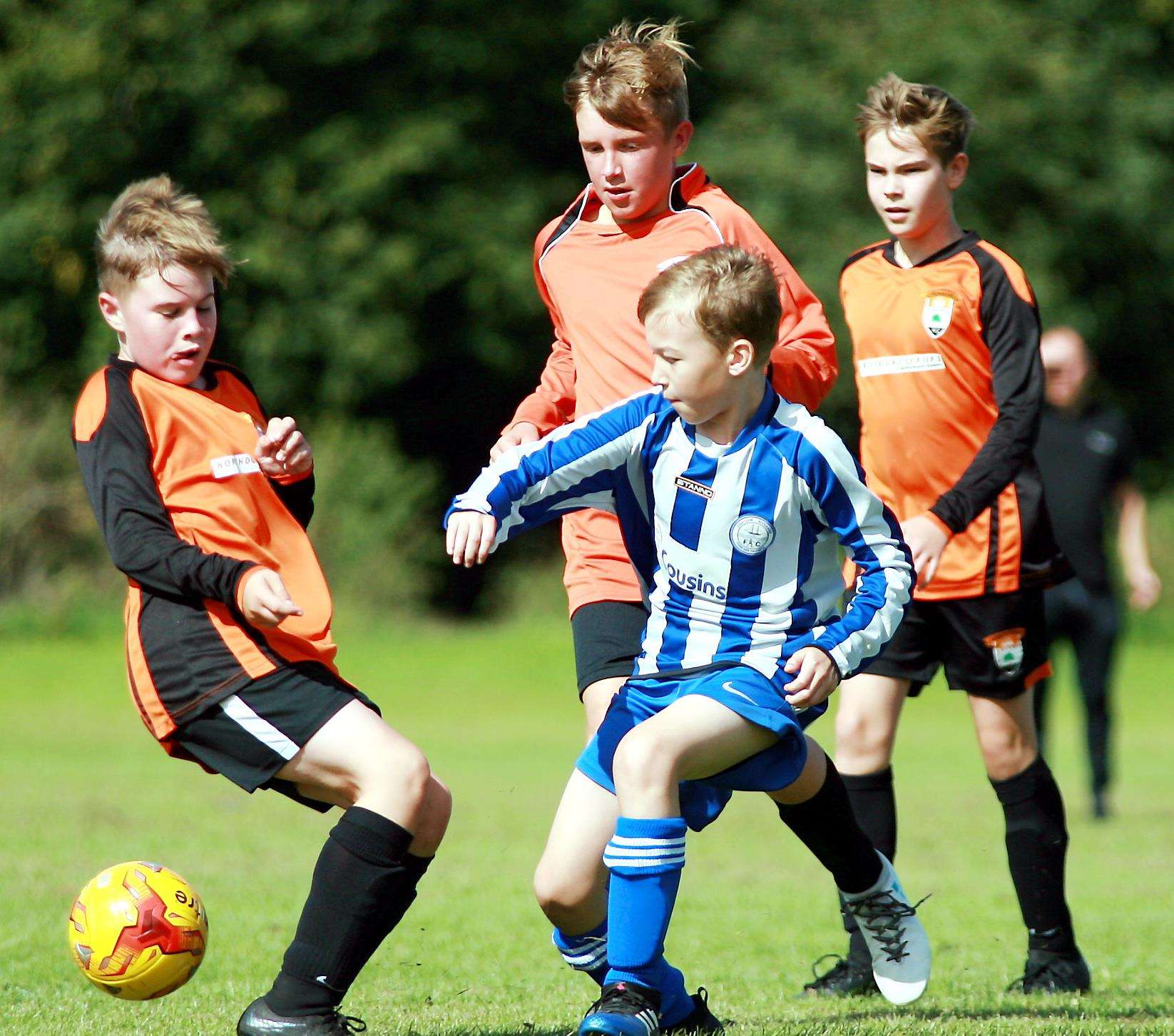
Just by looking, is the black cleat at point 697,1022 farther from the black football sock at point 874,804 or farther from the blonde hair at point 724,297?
the blonde hair at point 724,297

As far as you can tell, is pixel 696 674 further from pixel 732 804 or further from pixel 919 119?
pixel 732 804

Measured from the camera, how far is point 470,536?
351cm

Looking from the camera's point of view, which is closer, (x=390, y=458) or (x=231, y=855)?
(x=231, y=855)

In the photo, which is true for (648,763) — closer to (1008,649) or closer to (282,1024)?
(282,1024)

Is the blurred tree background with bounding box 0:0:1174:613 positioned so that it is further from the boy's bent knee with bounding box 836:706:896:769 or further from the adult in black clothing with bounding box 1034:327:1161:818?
the boy's bent knee with bounding box 836:706:896:769

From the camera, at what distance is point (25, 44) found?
21594mm

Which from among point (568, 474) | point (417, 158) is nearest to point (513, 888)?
point (568, 474)

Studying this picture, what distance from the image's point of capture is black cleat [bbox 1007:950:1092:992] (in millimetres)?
4703

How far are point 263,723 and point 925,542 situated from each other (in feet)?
5.53

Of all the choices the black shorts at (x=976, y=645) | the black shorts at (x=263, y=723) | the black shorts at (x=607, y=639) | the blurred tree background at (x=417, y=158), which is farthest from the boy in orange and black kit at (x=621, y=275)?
the blurred tree background at (x=417, y=158)

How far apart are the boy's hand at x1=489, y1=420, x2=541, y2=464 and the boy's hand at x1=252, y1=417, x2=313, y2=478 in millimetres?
444

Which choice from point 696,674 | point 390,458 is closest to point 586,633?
point 696,674

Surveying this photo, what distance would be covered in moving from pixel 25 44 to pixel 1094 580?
16884 millimetres

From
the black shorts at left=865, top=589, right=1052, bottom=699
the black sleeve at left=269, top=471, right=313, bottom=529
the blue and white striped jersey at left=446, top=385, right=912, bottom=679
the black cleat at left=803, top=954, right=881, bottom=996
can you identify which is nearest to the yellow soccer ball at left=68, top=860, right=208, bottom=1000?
the black sleeve at left=269, top=471, right=313, bottom=529
